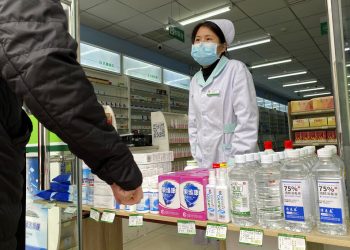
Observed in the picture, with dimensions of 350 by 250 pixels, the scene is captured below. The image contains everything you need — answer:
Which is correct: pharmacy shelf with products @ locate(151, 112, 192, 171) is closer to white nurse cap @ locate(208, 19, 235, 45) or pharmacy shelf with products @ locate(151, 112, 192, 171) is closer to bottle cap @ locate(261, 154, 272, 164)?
white nurse cap @ locate(208, 19, 235, 45)

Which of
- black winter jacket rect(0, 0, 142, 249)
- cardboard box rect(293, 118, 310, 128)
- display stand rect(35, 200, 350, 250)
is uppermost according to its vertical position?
cardboard box rect(293, 118, 310, 128)

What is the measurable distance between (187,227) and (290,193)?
474 mm

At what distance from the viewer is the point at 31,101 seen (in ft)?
2.57

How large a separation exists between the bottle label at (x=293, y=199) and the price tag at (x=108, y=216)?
89 centimetres

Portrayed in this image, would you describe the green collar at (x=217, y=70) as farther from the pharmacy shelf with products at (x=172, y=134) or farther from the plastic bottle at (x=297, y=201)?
the pharmacy shelf with products at (x=172, y=134)

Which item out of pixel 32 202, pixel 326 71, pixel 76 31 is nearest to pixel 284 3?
pixel 76 31

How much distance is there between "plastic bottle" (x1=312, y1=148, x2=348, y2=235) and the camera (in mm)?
1047

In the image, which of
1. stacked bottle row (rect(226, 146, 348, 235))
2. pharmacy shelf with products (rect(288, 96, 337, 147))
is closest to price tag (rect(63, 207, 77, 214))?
stacked bottle row (rect(226, 146, 348, 235))

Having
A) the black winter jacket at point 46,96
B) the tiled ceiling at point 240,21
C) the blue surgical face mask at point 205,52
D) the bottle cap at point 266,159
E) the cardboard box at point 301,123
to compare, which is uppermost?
the tiled ceiling at point 240,21

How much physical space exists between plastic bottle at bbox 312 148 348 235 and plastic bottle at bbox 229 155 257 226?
24 centimetres

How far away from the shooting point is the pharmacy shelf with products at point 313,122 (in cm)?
641

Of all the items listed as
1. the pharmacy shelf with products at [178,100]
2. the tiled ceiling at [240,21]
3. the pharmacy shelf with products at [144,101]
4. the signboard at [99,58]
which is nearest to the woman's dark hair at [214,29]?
the tiled ceiling at [240,21]

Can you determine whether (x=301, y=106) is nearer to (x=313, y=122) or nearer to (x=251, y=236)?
(x=313, y=122)

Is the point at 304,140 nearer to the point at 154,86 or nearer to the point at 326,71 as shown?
the point at 154,86
